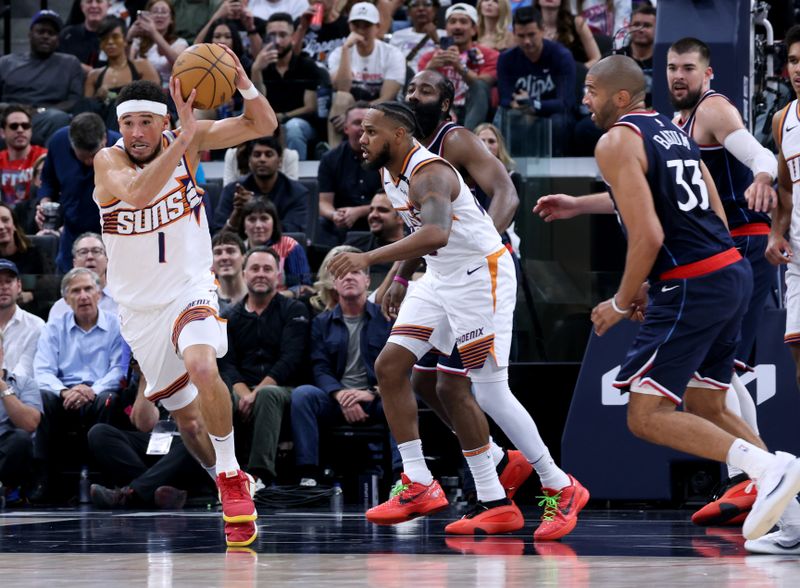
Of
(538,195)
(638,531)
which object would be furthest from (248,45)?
(638,531)

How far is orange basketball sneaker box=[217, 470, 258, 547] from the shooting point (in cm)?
621

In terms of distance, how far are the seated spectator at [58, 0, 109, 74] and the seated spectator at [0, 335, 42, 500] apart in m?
6.11

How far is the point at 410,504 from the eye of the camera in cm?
712

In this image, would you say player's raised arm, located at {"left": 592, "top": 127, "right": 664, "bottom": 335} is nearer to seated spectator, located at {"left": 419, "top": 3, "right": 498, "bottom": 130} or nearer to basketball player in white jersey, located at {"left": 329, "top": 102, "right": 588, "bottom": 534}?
basketball player in white jersey, located at {"left": 329, "top": 102, "right": 588, "bottom": 534}

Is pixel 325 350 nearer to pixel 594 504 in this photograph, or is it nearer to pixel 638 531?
pixel 594 504

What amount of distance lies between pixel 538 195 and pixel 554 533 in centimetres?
439

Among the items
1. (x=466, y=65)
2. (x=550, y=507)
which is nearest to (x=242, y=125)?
(x=550, y=507)

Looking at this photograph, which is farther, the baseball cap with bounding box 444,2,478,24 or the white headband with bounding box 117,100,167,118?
the baseball cap with bounding box 444,2,478,24

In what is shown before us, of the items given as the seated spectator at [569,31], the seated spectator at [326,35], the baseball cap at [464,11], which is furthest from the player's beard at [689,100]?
the seated spectator at [326,35]

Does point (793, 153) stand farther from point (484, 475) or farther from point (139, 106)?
point (139, 106)

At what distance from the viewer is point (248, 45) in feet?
47.7

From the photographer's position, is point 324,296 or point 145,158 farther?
point 324,296

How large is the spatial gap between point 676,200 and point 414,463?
211 cm

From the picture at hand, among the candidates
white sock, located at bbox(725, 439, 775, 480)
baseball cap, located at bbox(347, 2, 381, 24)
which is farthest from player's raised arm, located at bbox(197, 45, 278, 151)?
baseball cap, located at bbox(347, 2, 381, 24)
